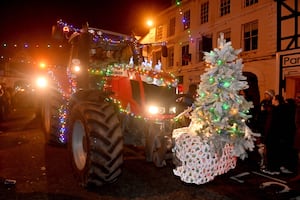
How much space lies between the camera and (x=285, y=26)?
1591 cm

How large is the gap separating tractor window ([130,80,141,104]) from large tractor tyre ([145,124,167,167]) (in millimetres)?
614

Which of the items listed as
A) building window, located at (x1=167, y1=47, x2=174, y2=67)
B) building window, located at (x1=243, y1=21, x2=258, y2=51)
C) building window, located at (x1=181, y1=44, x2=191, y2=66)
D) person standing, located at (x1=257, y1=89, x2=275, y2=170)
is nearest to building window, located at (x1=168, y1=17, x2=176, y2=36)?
building window, located at (x1=167, y1=47, x2=174, y2=67)

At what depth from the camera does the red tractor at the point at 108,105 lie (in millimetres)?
4957

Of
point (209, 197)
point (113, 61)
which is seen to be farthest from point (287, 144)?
point (113, 61)

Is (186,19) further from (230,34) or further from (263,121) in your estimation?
(263,121)

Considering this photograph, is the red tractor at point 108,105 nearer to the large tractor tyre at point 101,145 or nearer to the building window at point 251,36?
the large tractor tyre at point 101,145

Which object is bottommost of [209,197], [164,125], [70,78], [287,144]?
[209,197]

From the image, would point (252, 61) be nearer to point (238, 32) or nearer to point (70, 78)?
point (238, 32)

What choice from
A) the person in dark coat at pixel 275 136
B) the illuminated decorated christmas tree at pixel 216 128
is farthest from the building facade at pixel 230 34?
the illuminated decorated christmas tree at pixel 216 128

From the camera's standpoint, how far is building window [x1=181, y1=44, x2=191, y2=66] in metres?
24.8

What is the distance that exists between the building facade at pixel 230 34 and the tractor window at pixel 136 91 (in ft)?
23.9

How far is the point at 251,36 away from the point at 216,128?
15.2 m

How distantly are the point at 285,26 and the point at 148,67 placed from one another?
38.8 feet

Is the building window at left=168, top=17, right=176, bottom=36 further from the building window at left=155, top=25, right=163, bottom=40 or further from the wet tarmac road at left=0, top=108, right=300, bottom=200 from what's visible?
the wet tarmac road at left=0, top=108, right=300, bottom=200
